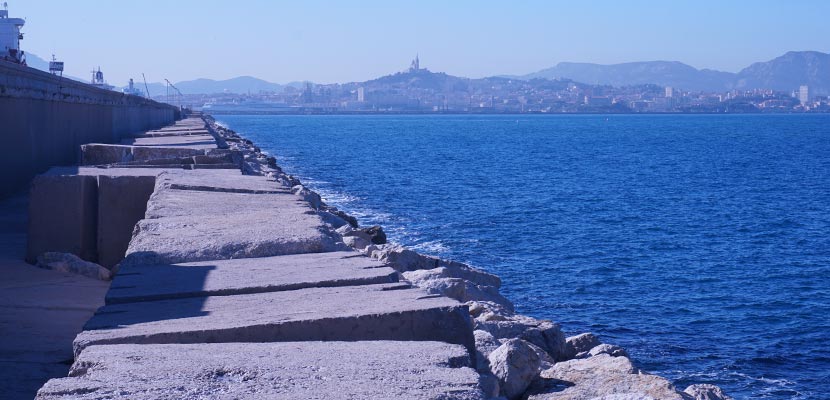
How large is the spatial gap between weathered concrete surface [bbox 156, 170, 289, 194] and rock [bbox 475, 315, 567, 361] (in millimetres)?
1996

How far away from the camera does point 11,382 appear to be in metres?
4.09

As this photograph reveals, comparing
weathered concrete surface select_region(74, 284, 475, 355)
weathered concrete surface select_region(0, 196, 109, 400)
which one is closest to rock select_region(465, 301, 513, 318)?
weathered concrete surface select_region(0, 196, 109, 400)

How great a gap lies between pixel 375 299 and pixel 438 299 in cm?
23

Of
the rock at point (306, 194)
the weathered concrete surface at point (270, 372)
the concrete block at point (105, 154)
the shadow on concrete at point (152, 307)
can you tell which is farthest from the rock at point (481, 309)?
the concrete block at point (105, 154)

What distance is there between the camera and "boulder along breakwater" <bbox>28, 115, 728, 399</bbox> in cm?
283

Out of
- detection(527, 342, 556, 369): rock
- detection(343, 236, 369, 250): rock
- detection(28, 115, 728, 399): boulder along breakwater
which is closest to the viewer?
detection(28, 115, 728, 399): boulder along breakwater

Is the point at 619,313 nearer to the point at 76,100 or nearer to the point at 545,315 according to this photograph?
the point at 545,315

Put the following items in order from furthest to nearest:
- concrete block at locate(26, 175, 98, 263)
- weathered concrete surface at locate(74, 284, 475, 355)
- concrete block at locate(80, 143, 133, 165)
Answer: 1. concrete block at locate(80, 143, 133, 165)
2. concrete block at locate(26, 175, 98, 263)
3. weathered concrete surface at locate(74, 284, 475, 355)

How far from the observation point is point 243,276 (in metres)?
4.28

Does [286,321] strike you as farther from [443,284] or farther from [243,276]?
[443,284]

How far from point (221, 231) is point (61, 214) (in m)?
2.12

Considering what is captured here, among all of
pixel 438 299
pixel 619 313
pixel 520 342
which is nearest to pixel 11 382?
pixel 438 299

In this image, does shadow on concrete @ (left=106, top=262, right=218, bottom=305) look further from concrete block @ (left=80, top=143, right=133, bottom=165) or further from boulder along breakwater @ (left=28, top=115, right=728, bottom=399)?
concrete block @ (left=80, top=143, right=133, bottom=165)

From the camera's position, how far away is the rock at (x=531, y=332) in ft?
19.2
